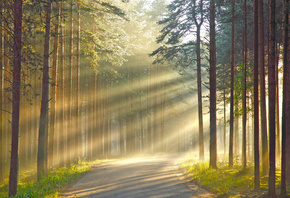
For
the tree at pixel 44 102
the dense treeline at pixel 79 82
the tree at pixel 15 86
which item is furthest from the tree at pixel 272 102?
the tree at pixel 44 102

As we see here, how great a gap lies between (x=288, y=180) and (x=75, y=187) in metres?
8.63

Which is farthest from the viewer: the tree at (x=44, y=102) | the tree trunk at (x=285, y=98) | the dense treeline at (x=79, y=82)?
the dense treeline at (x=79, y=82)

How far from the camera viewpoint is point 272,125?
28.8ft

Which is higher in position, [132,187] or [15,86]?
[15,86]

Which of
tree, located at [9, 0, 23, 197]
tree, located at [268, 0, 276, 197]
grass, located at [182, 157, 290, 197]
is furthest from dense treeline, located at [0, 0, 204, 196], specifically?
→ tree, located at [268, 0, 276, 197]

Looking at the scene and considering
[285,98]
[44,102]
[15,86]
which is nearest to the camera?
[285,98]

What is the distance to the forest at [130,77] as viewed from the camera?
33.9ft

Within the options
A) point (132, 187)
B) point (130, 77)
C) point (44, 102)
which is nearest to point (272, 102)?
point (132, 187)

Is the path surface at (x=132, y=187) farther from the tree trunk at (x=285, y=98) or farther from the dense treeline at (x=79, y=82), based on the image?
the dense treeline at (x=79, y=82)

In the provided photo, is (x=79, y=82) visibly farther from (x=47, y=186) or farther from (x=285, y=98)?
(x=285, y=98)

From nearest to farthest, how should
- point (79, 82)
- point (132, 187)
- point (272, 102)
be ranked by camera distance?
point (272, 102) → point (132, 187) → point (79, 82)

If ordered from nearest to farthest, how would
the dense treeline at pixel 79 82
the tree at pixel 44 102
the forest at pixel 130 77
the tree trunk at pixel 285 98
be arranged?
the tree trunk at pixel 285 98, the forest at pixel 130 77, the tree at pixel 44 102, the dense treeline at pixel 79 82

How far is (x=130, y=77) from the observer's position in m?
35.0

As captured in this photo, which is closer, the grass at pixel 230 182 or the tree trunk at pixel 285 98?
the tree trunk at pixel 285 98
